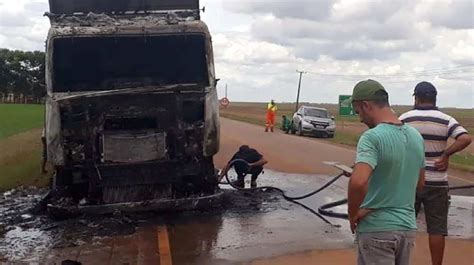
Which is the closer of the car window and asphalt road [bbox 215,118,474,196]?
asphalt road [bbox 215,118,474,196]

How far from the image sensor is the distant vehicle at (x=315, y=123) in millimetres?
35344

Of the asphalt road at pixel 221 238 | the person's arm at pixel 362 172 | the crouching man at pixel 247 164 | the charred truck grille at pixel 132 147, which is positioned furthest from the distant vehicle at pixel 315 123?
the person's arm at pixel 362 172

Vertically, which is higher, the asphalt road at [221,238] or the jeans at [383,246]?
the jeans at [383,246]

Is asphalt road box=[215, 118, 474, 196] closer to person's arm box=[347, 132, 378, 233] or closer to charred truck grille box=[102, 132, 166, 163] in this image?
charred truck grille box=[102, 132, 166, 163]

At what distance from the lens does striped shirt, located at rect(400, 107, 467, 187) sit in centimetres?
652

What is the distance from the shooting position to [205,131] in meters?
10.1

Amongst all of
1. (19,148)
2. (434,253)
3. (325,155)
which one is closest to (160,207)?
(434,253)

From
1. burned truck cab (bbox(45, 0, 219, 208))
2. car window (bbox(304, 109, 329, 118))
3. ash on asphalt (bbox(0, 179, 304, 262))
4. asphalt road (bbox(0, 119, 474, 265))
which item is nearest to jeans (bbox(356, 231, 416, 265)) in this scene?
asphalt road (bbox(0, 119, 474, 265))

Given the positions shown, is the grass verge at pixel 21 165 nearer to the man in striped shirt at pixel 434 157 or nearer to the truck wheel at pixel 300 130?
the man in striped shirt at pixel 434 157

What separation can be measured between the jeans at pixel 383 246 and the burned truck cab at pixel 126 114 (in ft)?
19.8

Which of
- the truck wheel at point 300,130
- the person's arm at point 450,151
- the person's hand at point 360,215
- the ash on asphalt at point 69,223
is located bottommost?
the truck wheel at point 300,130

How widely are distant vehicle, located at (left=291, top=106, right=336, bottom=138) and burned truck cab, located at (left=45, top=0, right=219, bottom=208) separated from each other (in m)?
24.9

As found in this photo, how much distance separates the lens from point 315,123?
3538 cm

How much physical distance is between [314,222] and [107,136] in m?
3.20
